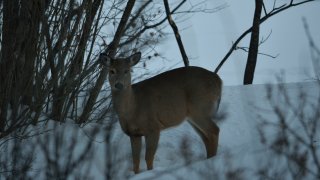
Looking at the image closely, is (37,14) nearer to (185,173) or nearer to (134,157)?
(134,157)

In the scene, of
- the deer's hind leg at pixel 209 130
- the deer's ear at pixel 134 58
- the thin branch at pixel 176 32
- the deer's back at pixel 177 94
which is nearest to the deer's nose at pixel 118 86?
the deer's back at pixel 177 94

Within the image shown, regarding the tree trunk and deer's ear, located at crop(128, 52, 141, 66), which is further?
the tree trunk

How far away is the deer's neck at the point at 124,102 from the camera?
8.12 m

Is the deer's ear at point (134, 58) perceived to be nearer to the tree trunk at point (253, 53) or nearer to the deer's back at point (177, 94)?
the deer's back at point (177, 94)

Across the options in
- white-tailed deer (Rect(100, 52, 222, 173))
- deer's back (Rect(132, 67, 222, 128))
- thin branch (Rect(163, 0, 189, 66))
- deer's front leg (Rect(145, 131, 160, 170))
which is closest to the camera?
deer's front leg (Rect(145, 131, 160, 170))

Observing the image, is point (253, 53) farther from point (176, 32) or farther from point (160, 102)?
point (160, 102)

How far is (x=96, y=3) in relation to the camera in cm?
937

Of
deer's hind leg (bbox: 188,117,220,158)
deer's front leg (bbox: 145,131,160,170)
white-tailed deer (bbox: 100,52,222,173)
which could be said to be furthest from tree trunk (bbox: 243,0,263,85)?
deer's front leg (bbox: 145,131,160,170)

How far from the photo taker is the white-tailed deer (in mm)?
8078

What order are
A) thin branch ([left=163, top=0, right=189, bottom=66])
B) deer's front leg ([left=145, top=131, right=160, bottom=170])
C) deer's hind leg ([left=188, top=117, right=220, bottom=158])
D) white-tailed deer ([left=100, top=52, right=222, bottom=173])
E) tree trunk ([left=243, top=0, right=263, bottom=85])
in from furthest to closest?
thin branch ([left=163, top=0, right=189, bottom=66]) < tree trunk ([left=243, top=0, right=263, bottom=85]) < deer's hind leg ([left=188, top=117, right=220, bottom=158]) < white-tailed deer ([left=100, top=52, right=222, bottom=173]) < deer's front leg ([left=145, top=131, right=160, bottom=170])

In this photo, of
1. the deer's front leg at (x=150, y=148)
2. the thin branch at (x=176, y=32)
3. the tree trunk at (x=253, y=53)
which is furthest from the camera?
the thin branch at (x=176, y=32)

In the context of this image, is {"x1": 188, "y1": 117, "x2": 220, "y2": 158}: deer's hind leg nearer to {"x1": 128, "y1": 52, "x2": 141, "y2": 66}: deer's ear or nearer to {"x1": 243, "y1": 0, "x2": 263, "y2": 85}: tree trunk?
{"x1": 128, "y1": 52, "x2": 141, "y2": 66}: deer's ear

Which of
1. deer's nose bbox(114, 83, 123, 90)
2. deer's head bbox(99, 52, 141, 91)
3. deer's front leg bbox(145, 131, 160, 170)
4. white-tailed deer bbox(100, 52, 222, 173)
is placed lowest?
deer's front leg bbox(145, 131, 160, 170)

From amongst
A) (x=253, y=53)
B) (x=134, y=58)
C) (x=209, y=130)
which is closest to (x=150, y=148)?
(x=209, y=130)
